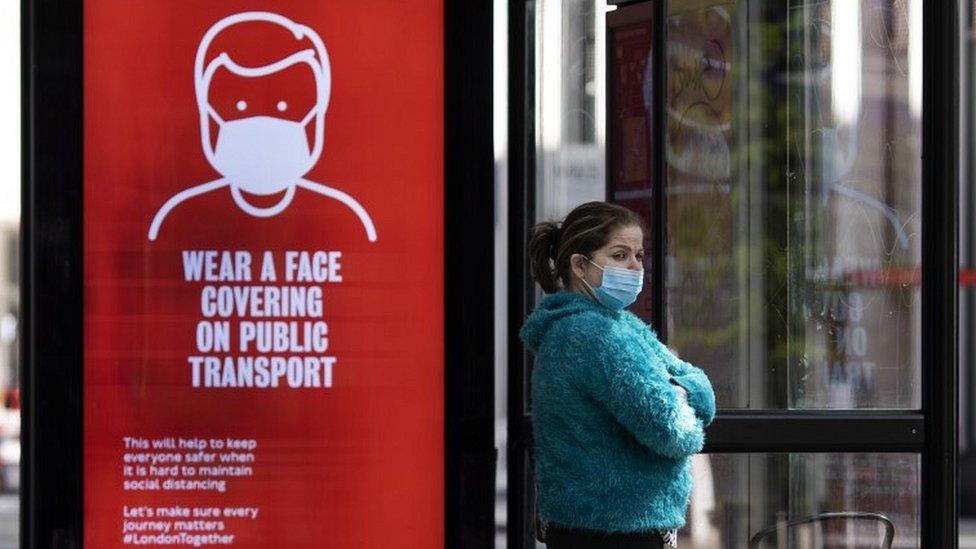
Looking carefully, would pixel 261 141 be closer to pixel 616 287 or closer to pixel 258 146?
pixel 258 146

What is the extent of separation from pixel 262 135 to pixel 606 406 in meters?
1.28

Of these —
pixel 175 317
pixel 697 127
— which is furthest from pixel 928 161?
pixel 175 317

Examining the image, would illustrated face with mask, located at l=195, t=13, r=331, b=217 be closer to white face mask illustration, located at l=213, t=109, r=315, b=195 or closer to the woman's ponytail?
white face mask illustration, located at l=213, t=109, r=315, b=195

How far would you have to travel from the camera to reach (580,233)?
3.59 metres

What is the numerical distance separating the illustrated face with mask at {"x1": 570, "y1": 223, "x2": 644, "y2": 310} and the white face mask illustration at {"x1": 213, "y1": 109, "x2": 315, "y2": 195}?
90 centimetres

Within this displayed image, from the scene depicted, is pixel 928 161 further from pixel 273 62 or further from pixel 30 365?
pixel 30 365

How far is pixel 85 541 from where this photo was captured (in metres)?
3.92

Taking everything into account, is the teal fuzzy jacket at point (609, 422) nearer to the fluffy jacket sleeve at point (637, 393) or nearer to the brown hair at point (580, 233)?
the fluffy jacket sleeve at point (637, 393)

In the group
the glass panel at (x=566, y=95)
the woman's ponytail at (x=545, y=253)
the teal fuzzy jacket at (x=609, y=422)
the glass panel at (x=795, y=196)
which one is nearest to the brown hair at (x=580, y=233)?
the woman's ponytail at (x=545, y=253)

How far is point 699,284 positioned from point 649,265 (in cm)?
28

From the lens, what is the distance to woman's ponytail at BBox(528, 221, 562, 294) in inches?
147

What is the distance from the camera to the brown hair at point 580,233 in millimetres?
3582

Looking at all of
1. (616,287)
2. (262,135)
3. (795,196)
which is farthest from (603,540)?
(795,196)

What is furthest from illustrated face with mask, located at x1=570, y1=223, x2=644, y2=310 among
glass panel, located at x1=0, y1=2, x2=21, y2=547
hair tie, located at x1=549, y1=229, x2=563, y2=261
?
glass panel, located at x1=0, y1=2, x2=21, y2=547
